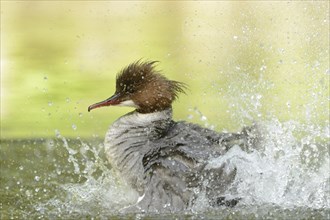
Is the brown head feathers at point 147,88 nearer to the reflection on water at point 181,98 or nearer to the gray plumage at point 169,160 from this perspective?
the gray plumage at point 169,160

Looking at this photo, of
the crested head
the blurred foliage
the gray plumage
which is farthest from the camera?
the blurred foliage

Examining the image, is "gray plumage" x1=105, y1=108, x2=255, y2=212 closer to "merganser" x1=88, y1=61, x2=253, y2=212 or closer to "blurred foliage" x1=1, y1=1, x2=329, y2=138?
"merganser" x1=88, y1=61, x2=253, y2=212

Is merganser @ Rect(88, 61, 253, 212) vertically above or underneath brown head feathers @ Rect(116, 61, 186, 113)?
underneath

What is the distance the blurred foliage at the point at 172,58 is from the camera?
9.75m

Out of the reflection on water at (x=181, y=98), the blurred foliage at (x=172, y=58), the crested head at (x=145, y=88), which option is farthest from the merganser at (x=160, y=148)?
the blurred foliage at (x=172, y=58)

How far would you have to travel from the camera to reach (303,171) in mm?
7312

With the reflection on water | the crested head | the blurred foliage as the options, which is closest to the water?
the reflection on water

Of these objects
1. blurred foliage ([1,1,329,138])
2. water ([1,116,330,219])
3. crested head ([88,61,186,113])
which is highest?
blurred foliage ([1,1,329,138])

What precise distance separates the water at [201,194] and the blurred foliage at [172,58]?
3.58ft


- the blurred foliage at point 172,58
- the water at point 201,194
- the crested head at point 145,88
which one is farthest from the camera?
the blurred foliage at point 172,58

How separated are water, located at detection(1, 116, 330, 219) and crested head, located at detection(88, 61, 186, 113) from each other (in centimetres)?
63

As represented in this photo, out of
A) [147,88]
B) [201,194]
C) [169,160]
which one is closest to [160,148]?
[169,160]

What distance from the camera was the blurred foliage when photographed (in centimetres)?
975

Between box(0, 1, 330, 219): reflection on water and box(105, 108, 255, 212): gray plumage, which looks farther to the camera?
box(0, 1, 330, 219): reflection on water
